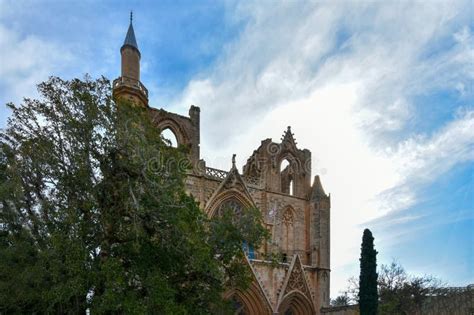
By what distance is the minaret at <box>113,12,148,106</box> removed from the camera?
2266 centimetres

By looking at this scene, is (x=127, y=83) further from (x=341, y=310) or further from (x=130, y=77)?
(x=341, y=310)

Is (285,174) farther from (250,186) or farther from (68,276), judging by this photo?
(68,276)

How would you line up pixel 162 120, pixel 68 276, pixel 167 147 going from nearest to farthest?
pixel 68 276 → pixel 167 147 → pixel 162 120

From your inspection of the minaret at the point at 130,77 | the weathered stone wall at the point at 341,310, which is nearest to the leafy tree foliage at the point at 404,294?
the weathered stone wall at the point at 341,310

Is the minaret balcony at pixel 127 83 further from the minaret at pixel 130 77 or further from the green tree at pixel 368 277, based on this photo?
the green tree at pixel 368 277

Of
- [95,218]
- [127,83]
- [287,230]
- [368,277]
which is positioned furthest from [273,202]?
[95,218]

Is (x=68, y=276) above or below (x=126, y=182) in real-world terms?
below

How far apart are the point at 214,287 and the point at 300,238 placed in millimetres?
16421

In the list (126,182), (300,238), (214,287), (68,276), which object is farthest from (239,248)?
(300,238)

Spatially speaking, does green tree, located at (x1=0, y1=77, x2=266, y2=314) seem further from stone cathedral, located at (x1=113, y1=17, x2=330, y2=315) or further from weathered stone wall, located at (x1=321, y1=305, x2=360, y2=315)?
weathered stone wall, located at (x1=321, y1=305, x2=360, y2=315)

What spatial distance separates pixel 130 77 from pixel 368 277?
16.2 meters

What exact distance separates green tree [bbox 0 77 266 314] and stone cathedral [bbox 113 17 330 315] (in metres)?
9.90

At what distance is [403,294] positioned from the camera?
25328mm

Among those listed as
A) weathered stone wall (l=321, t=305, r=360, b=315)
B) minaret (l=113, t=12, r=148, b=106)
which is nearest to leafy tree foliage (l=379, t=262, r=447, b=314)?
weathered stone wall (l=321, t=305, r=360, b=315)
